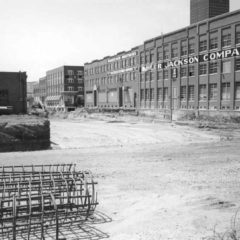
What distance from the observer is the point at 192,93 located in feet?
197

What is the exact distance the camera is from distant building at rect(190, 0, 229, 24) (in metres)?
151

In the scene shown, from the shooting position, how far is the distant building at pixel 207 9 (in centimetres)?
15112

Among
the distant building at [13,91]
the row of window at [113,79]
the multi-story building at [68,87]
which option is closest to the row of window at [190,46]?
the row of window at [113,79]

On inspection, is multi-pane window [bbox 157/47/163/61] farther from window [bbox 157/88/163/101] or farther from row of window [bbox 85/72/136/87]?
row of window [bbox 85/72/136/87]

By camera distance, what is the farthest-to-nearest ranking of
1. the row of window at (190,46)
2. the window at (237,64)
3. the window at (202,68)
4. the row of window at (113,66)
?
the row of window at (113,66), the window at (202,68), the row of window at (190,46), the window at (237,64)

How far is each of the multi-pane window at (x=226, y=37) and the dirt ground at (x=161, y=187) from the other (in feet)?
104

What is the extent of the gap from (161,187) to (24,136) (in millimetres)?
13363

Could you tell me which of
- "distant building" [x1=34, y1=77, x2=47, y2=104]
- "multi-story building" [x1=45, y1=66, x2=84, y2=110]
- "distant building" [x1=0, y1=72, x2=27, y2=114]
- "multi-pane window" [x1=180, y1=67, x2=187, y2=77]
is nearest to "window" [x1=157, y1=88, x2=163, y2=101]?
"multi-pane window" [x1=180, y1=67, x2=187, y2=77]

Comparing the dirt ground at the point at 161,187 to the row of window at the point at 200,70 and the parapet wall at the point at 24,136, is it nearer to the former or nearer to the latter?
the parapet wall at the point at 24,136

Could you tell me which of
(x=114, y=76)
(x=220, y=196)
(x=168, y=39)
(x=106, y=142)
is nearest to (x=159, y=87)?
(x=168, y=39)

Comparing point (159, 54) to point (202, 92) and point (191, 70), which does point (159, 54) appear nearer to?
point (191, 70)

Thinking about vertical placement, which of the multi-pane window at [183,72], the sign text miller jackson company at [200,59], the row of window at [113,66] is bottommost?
the multi-pane window at [183,72]

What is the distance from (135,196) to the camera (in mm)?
11102

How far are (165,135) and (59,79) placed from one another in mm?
92597
